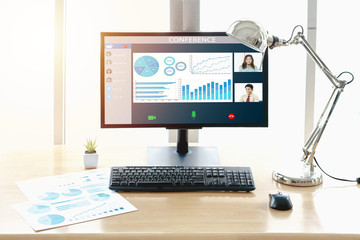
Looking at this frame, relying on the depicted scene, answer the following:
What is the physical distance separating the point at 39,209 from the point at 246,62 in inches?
37.2

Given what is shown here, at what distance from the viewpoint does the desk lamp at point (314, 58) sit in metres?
1.35

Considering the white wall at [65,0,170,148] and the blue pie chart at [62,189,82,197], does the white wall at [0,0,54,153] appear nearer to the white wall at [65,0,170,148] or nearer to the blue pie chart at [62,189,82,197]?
the white wall at [65,0,170,148]

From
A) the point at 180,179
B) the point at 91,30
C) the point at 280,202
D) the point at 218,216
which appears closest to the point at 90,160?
the point at 180,179

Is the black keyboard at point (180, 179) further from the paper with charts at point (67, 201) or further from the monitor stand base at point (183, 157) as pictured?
the monitor stand base at point (183, 157)

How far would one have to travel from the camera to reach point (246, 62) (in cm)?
162

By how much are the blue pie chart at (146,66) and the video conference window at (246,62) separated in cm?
32

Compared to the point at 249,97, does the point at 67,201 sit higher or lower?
lower

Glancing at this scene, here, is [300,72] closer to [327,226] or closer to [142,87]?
[142,87]

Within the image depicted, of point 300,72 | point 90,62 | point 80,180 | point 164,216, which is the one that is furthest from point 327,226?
point 90,62

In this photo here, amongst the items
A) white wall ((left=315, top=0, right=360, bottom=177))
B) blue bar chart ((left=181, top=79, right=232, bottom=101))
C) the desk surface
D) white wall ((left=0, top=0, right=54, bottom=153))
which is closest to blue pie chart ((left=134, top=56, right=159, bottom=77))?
blue bar chart ((left=181, top=79, right=232, bottom=101))

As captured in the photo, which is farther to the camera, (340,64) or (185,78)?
(340,64)

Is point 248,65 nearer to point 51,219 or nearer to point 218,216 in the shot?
point 218,216

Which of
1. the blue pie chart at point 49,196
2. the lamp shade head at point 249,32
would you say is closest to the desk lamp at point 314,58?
the lamp shade head at point 249,32

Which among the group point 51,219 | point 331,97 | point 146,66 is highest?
point 146,66
